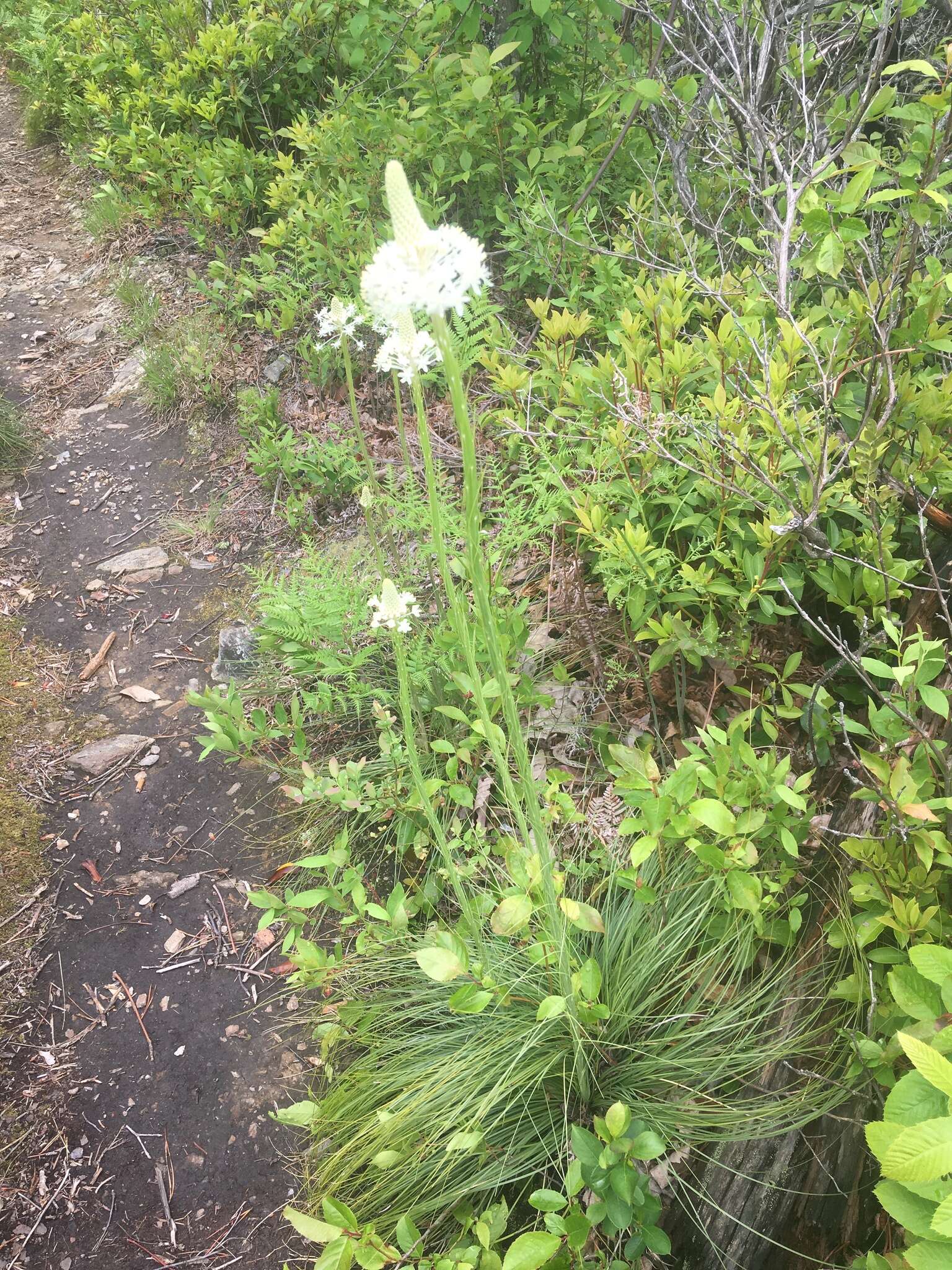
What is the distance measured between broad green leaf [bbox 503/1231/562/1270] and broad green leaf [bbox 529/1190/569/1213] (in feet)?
0.16

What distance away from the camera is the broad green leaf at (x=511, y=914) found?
145 cm

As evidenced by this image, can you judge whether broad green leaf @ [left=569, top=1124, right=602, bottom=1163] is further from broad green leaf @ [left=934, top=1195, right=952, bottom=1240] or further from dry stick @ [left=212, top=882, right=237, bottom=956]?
dry stick @ [left=212, top=882, right=237, bottom=956]

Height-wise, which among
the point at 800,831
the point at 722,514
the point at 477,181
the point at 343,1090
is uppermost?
the point at 477,181

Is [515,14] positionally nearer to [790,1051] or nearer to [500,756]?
[500,756]

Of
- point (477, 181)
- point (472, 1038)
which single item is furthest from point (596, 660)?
point (477, 181)

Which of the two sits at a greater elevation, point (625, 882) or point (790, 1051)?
point (625, 882)

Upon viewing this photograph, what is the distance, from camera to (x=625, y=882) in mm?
1875

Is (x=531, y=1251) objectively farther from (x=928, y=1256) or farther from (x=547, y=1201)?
(x=928, y=1256)

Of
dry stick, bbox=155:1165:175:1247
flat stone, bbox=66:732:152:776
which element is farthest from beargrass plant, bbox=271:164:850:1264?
flat stone, bbox=66:732:152:776

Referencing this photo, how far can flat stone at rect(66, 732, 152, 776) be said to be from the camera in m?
3.46

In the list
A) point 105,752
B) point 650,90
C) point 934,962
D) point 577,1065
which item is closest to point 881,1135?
point 934,962

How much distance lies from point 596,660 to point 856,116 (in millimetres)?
1705

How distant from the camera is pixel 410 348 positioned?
1.24 metres

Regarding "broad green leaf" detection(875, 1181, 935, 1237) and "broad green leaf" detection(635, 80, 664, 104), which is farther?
"broad green leaf" detection(635, 80, 664, 104)
